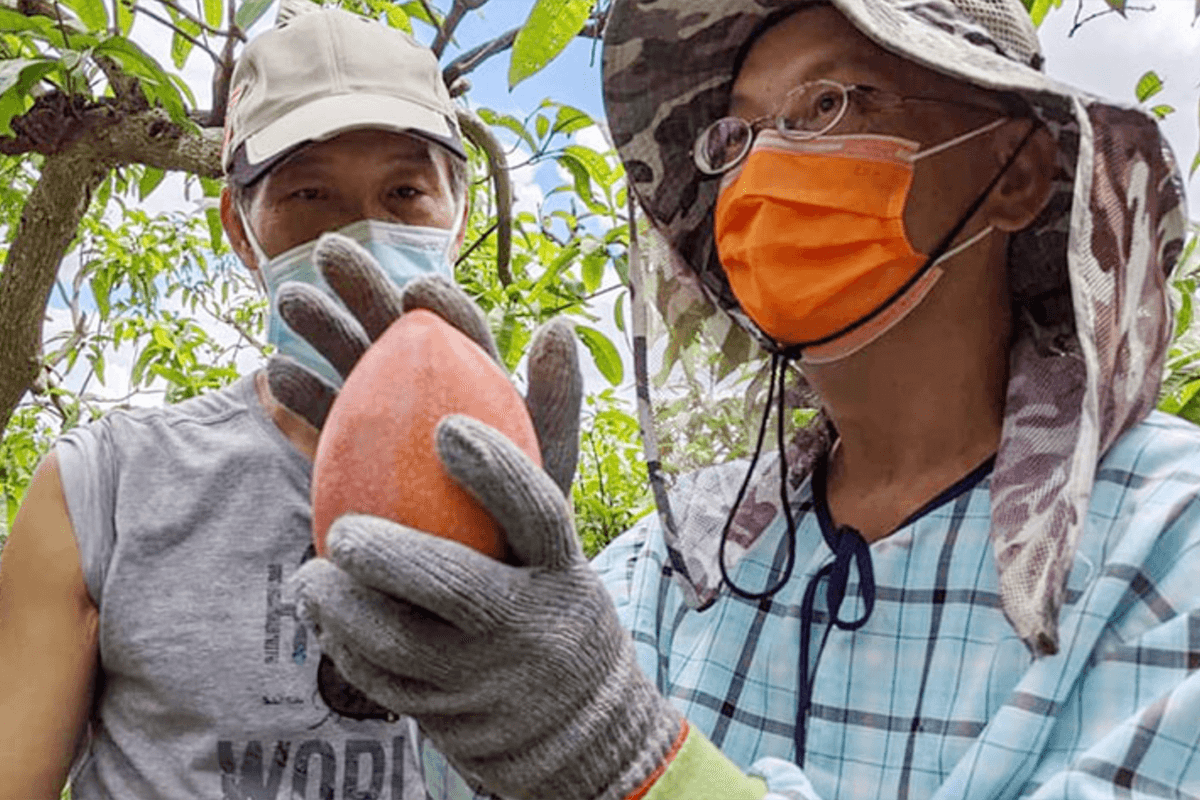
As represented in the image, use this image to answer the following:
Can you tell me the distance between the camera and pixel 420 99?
1.98 metres

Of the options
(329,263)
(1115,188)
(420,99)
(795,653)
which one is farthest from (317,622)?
(420,99)

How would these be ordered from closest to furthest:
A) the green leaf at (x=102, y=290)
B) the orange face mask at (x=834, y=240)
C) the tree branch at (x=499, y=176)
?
the orange face mask at (x=834, y=240) < the tree branch at (x=499, y=176) < the green leaf at (x=102, y=290)

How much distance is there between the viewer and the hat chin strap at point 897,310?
145 cm

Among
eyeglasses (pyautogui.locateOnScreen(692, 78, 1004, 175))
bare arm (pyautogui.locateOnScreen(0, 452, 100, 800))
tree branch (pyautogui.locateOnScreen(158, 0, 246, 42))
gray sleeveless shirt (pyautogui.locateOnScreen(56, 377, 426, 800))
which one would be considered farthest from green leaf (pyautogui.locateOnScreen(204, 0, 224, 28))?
eyeglasses (pyautogui.locateOnScreen(692, 78, 1004, 175))

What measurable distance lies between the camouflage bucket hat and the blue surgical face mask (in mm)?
330

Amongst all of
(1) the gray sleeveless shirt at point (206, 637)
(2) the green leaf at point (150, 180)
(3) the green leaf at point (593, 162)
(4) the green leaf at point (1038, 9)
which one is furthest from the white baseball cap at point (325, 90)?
(2) the green leaf at point (150, 180)

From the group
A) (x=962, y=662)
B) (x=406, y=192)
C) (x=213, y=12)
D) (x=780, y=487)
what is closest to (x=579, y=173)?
(x=213, y=12)

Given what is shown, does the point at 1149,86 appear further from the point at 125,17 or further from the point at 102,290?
the point at 102,290

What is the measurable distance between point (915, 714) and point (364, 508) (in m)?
0.61

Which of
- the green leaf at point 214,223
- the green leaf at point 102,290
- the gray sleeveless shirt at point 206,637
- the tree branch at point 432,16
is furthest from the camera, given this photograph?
the green leaf at point 102,290

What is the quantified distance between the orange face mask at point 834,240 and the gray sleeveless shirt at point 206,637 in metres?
0.74

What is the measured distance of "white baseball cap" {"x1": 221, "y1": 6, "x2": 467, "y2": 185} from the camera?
1875mm

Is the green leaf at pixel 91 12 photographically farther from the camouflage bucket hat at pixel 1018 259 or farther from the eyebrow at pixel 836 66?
the eyebrow at pixel 836 66

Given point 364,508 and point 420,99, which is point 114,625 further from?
point 420,99
